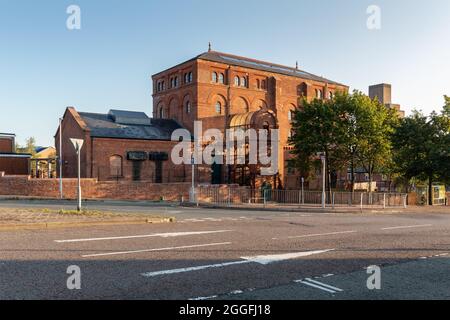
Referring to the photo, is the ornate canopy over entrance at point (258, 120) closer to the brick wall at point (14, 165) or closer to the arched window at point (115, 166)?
the arched window at point (115, 166)

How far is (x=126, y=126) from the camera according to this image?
39.7m

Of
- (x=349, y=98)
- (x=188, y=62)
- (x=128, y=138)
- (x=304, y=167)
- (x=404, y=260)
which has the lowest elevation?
(x=404, y=260)

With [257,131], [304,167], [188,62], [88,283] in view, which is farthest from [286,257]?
[188,62]

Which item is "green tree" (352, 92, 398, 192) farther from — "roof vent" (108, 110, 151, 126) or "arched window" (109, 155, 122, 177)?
"roof vent" (108, 110, 151, 126)

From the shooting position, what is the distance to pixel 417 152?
34.3m

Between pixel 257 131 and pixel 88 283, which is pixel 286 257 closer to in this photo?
pixel 88 283

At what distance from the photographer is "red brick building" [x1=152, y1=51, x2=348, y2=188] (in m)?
39.9

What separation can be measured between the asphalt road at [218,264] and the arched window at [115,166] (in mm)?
24517

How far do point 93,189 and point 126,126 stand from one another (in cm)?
1093

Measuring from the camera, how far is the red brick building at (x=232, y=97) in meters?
39.9

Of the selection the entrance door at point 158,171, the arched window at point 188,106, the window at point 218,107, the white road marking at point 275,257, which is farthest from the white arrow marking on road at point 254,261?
the window at point 218,107

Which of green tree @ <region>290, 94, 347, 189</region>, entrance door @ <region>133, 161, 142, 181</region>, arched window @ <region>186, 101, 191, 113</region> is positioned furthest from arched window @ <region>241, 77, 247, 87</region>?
entrance door @ <region>133, 161, 142, 181</region>

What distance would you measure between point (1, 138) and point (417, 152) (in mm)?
42103
